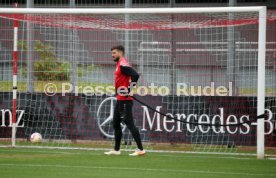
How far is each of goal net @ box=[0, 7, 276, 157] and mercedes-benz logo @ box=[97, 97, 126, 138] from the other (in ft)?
0.07

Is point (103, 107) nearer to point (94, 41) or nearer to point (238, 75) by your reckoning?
point (94, 41)

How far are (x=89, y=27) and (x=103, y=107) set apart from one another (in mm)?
1864

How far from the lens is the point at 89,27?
18.3 metres

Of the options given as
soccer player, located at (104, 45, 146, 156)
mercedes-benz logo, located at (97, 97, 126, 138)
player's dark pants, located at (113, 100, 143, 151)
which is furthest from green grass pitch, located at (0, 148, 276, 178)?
mercedes-benz logo, located at (97, 97, 126, 138)

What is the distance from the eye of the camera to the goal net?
1788 centimetres

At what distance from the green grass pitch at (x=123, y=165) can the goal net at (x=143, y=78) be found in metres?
1.62

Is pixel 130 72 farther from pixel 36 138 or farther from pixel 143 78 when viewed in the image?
pixel 36 138

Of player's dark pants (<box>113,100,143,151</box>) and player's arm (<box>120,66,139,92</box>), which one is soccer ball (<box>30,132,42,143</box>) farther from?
player's arm (<box>120,66,139,92</box>)

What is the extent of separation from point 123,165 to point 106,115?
485cm

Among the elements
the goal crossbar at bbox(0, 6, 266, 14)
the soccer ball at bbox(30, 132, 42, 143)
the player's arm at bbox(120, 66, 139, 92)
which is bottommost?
the soccer ball at bbox(30, 132, 42, 143)

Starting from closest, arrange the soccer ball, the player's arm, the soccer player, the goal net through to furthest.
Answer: the player's arm < the soccer player < the goal net < the soccer ball

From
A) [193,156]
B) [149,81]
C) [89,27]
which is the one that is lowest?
[193,156]

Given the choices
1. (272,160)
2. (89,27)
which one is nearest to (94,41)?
(89,27)

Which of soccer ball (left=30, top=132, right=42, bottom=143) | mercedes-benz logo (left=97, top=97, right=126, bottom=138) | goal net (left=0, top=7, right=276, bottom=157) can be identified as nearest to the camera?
goal net (left=0, top=7, right=276, bottom=157)
